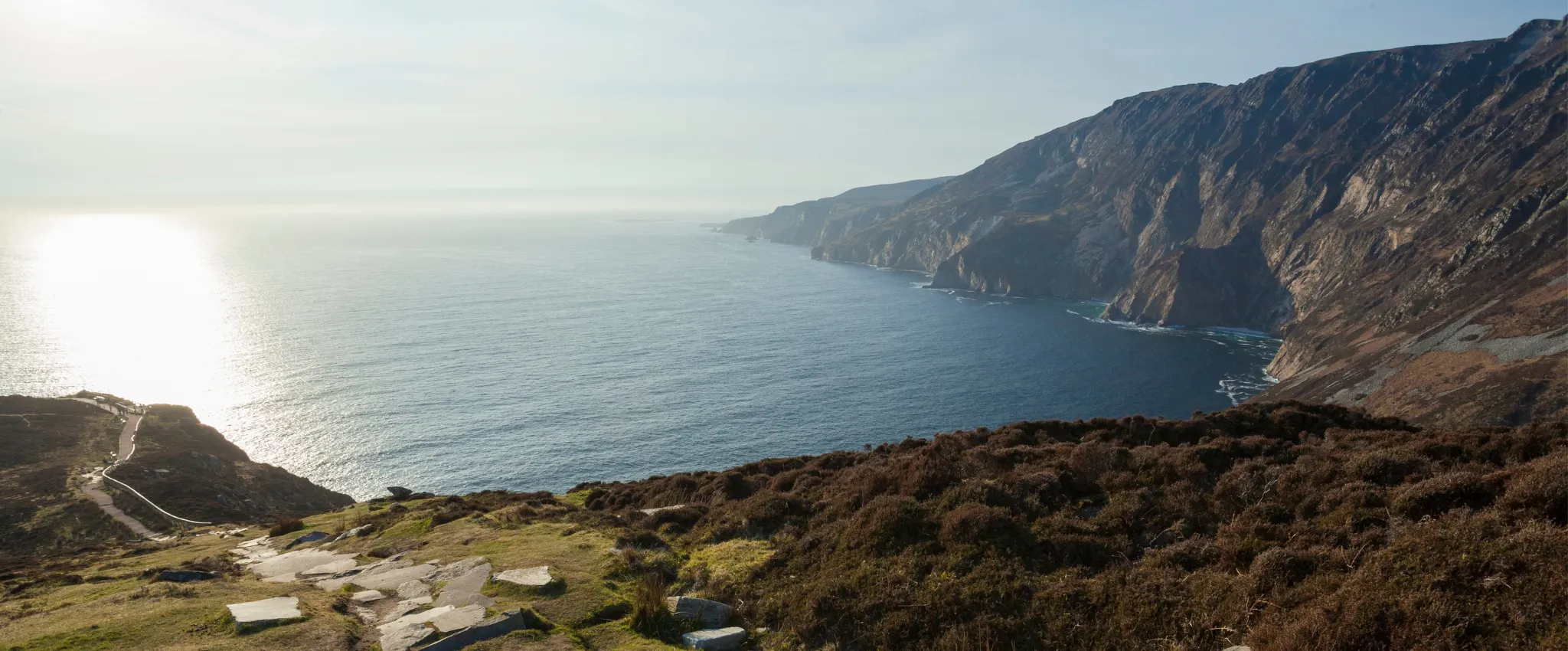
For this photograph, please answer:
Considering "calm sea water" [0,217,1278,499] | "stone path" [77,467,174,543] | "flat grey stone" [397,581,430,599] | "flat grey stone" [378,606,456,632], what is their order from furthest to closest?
"calm sea water" [0,217,1278,499] < "stone path" [77,467,174,543] < "flat grey stone" [397,581,430,599] < "flat grey stone" [378,606,456,632]

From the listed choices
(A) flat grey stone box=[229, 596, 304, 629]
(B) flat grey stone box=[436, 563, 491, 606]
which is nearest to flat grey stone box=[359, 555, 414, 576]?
(B) flat grey stone box=[436, 563, 491, 606]

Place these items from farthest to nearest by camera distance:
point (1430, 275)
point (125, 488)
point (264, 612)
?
1. point (1430, 275)
2. point (125, 488)
3. point (264, 612)

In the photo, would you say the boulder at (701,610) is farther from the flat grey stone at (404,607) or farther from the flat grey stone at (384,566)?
the flat grey stone at (384,566)

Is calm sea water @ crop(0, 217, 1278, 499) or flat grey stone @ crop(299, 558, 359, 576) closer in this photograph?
flat grey stone @ crop(299, 558, 359, 576)

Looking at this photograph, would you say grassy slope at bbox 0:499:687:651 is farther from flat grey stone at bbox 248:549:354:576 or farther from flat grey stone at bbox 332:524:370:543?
flat grey stone at bbox 332:524:370:543

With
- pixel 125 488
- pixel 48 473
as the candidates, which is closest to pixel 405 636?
pixel 125 488

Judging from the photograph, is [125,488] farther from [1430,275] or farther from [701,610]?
[1430,275]

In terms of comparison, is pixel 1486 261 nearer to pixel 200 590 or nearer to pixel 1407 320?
pixel 1407 320
